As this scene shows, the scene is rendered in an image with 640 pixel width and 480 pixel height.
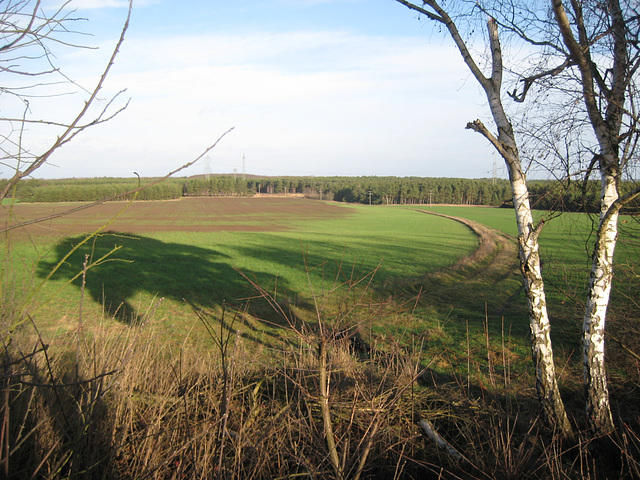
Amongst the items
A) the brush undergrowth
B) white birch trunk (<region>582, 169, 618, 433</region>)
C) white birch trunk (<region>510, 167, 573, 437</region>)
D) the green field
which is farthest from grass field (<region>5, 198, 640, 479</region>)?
white birch trunk (<region>582, 169, 618, 433</region>)

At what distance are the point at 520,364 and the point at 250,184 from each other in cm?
18240

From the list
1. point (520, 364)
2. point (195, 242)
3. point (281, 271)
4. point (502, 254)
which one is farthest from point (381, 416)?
point (195, 242)

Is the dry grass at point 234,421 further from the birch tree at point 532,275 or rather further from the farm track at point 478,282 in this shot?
the farm track at point 478,282

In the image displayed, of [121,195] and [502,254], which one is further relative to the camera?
[502,254]

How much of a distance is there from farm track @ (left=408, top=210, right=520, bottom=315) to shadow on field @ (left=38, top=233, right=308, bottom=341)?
780 cm

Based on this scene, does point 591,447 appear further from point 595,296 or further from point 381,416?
point 381,416

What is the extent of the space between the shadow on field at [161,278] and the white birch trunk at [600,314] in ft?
37.2

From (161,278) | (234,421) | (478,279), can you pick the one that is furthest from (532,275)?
(161,278)

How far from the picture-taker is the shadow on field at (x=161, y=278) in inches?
746

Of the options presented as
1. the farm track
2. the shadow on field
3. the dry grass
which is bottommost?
the shadow on field

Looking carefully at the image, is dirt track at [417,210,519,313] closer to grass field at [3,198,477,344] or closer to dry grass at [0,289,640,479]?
grass field at [3,198,477,344]

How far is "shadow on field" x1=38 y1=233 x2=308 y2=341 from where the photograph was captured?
18953 mm

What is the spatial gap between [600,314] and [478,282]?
17.7m

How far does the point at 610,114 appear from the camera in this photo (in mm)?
5246
